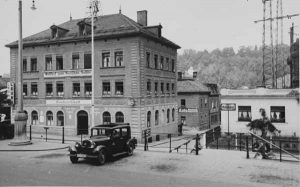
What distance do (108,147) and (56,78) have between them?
20827 mm

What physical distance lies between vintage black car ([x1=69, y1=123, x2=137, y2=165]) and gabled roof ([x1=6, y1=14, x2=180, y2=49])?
15.3 metres

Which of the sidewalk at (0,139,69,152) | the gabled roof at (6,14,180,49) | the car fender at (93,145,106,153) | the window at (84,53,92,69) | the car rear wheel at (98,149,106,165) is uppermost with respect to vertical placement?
the gabled roof at (6,14,180,49)

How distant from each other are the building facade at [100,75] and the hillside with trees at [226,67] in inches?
2234

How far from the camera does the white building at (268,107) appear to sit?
28.8 metres

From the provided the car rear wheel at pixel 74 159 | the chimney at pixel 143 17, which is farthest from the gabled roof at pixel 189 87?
the car rear wheel at pixel 74 159

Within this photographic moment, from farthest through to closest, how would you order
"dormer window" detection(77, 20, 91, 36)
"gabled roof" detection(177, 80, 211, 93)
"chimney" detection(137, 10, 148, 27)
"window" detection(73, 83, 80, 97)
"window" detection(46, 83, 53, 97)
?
"gabled roof" detection(177, 80, 211, 93) → "chimney" detection(137, 10, 148, 27) → "window" detection(46, 83, 53, 97) → "window" detection(73, 83, 80, 97) → "dormer window" detection(77, 20, 91, 36)

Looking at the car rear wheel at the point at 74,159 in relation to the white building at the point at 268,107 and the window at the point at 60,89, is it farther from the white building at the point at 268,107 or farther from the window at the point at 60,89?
the window at the point at 60,89

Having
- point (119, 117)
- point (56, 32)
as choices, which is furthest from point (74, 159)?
point (56, 32)

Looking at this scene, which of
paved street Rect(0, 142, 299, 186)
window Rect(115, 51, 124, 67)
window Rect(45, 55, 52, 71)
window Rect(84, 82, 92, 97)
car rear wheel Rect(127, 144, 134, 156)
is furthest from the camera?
window Rect(45, 55, 52, 71)

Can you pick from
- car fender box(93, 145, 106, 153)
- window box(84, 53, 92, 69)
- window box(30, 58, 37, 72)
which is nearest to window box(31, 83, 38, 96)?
window box(30, 58, 37, 72)

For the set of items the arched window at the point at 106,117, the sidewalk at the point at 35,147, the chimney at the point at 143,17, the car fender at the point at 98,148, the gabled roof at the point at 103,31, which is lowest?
the sidewalk at the point at 35,147

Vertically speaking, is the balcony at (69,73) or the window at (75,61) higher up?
the window at (75,61)

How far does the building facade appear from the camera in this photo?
30453 mm

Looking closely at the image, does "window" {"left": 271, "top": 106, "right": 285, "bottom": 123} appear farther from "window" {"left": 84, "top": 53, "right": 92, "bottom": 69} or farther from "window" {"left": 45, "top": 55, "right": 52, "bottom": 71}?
"window" {"left": 45, "top": 55, "right": 52, "bottom": 71}
